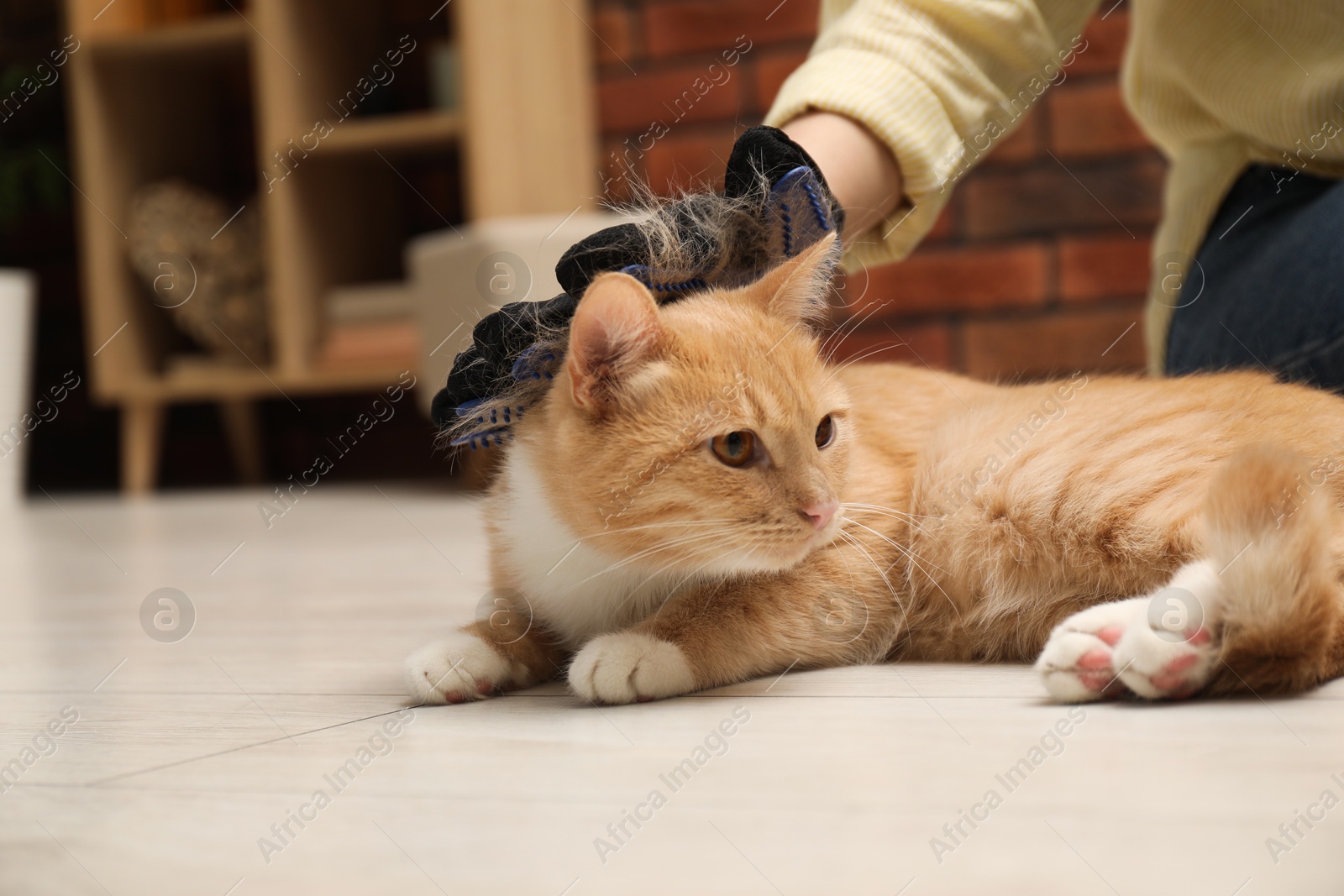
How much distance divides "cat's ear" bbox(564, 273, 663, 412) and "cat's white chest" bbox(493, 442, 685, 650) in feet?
0.43

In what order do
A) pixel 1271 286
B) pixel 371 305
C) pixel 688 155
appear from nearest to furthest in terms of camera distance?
pixel 1271 286
pixel 688 155
pixel 371 305

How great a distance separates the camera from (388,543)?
233cm

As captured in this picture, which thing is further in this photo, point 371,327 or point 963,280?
point 371,327

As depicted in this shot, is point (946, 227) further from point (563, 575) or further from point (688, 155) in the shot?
point (563, 575)

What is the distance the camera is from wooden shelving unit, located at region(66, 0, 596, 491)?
3156 millimetres

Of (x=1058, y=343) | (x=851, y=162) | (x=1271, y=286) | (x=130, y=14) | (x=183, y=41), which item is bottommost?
(x=1058, y=343)

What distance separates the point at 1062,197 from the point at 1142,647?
2.39m

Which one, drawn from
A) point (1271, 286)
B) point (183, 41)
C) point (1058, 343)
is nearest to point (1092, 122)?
point (1058, 343)

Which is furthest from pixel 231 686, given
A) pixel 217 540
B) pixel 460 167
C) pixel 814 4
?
pixel 460 167

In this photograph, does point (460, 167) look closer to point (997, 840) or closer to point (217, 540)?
point (217, 540)

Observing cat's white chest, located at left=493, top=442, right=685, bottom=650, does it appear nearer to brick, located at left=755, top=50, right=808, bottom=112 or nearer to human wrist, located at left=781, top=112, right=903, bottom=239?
human wrist, located at left=781, top=112, right=903, bottom=239

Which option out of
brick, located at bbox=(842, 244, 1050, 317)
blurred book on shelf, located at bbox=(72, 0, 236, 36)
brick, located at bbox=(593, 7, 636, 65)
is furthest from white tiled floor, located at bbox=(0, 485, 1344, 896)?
blurred book on shelf, located at bbox=(72, 0, 236, 36)

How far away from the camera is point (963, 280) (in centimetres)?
305

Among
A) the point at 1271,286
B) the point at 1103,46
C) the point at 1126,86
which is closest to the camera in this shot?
the point at 1271,286
